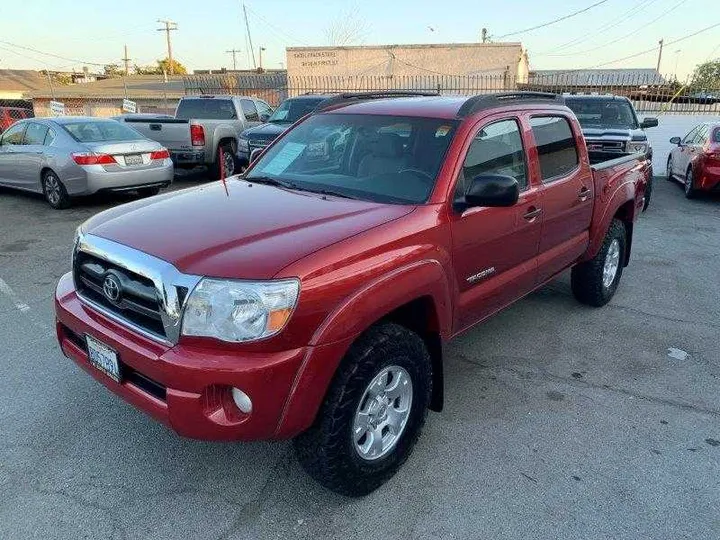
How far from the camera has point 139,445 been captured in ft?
10.4

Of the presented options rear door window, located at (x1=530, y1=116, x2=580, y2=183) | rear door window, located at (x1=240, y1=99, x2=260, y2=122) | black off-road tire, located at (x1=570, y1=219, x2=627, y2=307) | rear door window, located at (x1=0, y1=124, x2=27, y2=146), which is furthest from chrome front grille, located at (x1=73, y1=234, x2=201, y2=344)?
rear door window, located at (x1=240, y1=99, x2=260, y2=122)

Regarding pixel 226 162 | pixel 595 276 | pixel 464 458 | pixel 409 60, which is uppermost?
pixel 409 60

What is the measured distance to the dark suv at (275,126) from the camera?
35.8 feet

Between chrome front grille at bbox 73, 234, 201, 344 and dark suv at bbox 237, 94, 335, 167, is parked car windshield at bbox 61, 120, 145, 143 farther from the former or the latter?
chrome front grille at bbox 73, 234, 201, 344

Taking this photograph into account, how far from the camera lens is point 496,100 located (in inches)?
146

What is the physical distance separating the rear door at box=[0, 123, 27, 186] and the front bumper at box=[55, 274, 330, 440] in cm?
913

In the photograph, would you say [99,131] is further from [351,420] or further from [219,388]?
[351,420]

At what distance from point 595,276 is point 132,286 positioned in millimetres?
4068

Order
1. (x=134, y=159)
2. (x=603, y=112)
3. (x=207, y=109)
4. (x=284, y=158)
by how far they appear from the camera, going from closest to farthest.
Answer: (x=284, y=158), (x=134, y=159), (x=603, y=112), (x=207, y=109)

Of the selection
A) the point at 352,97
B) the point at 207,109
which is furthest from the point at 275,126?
the point at 352,97

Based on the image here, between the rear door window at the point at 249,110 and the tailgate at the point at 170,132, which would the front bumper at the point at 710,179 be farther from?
the tailgate at the point at 170,132

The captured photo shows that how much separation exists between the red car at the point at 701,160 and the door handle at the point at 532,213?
8.65 meters

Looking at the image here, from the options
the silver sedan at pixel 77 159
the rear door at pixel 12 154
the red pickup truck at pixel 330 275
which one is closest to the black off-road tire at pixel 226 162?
the silver sedan at pixel 77 159

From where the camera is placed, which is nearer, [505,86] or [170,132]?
[170,132]
